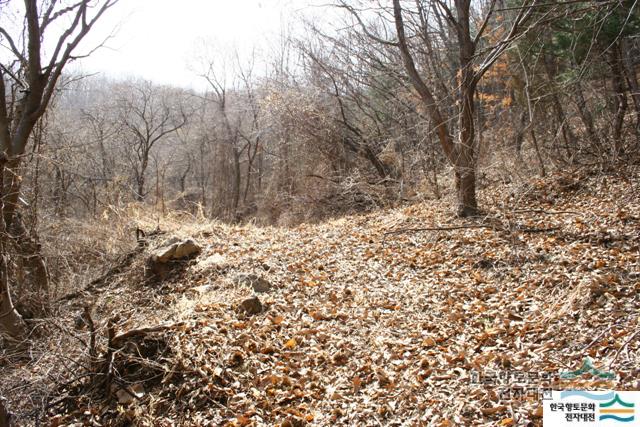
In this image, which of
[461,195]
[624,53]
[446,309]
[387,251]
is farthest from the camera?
[624,53]

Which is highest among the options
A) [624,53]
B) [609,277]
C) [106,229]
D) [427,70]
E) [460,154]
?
[427,70]

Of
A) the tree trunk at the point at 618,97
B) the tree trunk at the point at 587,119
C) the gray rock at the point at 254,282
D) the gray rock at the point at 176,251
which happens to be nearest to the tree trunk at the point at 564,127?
the tree trunk at the point at 587,119

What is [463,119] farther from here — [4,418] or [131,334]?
[4,418]

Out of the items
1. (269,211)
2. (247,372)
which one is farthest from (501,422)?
(269,211)

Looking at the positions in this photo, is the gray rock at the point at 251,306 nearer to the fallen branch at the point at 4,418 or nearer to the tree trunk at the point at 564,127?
the fallen branch at the point at 4,418

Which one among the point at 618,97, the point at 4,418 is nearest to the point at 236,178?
the point at 618,97

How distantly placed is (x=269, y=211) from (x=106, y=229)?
7.70 m

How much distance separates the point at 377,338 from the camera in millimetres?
4375

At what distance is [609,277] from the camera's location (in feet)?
13.7

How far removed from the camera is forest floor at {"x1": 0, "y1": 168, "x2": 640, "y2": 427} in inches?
132

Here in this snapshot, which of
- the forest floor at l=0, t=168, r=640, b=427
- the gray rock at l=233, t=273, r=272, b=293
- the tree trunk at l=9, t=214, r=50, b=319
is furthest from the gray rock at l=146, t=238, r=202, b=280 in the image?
the gray rock at l=233, t=273, r=272, b=293

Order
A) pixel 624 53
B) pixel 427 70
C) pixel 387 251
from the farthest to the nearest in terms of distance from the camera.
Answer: pixel 427 70 → pixel 624 53 → pixel 387 251

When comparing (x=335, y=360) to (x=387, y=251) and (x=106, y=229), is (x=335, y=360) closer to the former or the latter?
(x=387, y=251)

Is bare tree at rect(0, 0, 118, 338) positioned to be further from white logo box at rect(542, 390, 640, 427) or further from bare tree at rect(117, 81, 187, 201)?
bare tree at rect(117, 81, 187, 201)
